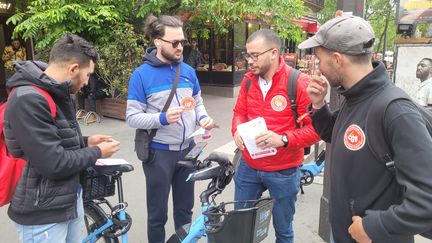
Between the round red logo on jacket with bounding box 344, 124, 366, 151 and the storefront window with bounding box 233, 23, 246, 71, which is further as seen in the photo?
the storefront window with bounding box 233, 23, 246, 71

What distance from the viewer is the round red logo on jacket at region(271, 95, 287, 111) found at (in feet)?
8.94

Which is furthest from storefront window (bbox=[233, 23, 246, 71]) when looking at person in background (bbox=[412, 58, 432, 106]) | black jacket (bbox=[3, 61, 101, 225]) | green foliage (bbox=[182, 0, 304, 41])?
black jacket (bbox=[3, 61, 101, 225])

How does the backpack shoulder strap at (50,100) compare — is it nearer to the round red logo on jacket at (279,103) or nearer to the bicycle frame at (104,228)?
the bicycle frame at (104,228)

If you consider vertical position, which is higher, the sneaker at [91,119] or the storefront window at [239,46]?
the storefront window at [239,46]

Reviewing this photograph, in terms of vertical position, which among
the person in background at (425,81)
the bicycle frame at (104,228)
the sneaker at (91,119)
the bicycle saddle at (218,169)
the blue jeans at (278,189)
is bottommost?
the sneaker at (91,119)

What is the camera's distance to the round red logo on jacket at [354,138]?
163 cm

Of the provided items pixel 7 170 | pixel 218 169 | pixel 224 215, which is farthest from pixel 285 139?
pixel 7 170

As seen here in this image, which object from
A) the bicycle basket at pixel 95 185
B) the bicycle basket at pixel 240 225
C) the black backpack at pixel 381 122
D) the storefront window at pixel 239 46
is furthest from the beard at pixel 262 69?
the storefront window at pixel 239 46

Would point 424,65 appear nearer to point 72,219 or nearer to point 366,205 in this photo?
point 366,205

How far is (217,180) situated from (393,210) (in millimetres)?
1287

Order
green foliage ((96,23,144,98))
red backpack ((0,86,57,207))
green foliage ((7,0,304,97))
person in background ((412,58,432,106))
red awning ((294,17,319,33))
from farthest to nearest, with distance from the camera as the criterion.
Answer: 1. red awning ((294,17,319,33))
2. green foliage ((96,23,144,98))
3. green foliage ((7,0,304,97))
4. person in background ((412,58,432,106))
5. red backpack ((0,86,57,207))

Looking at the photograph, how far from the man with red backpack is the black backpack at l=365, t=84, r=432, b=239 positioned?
1.52 metres

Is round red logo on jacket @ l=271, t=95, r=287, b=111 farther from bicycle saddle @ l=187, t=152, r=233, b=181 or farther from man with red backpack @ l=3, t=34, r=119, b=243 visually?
man with red backpack @ l=3, t=34, r=119, b=243

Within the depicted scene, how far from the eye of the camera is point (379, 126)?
1.56m
